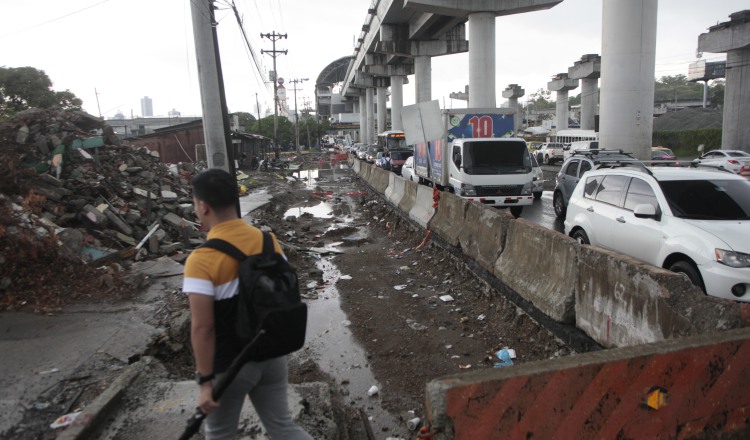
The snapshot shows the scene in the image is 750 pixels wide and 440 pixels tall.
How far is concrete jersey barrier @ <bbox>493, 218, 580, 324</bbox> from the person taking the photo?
5.32 meters

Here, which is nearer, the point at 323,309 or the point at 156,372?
the point at 156,372

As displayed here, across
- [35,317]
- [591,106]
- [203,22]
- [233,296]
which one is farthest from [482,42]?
[591,106]

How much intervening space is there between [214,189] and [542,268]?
4554mm

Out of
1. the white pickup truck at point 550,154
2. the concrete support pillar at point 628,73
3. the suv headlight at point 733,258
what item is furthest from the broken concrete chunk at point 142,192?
the white pickup truck at point 550,154

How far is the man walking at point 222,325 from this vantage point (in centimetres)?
235

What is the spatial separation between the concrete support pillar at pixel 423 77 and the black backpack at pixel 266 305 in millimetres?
40649

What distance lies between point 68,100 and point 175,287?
55511mm

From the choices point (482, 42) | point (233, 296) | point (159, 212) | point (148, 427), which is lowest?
point (148, 427)

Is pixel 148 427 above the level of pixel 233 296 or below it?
below

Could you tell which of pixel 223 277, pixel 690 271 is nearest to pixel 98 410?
pixel 223 277

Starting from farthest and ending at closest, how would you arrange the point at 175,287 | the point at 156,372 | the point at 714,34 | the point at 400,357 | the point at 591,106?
the point at 591,106 → the point at 714,34 → the point at 175,287 → the point at 400,357 → the point at 156,372

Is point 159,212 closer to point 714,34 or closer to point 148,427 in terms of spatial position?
point 148,427

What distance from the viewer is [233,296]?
243 cm

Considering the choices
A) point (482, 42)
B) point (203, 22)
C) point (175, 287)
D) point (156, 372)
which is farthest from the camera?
point (482, 42)
